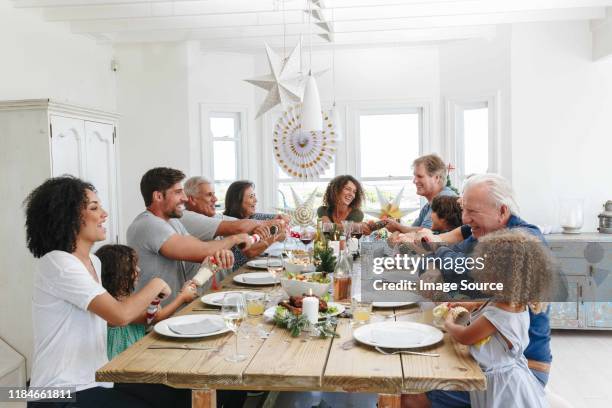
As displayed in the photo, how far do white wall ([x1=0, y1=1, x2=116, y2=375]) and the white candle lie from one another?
239cm

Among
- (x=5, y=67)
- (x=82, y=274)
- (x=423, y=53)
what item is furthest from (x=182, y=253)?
(x=423, y=53)

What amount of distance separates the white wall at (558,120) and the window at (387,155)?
1.29 metres

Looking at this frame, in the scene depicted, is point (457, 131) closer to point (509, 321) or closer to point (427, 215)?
point (427, 215)

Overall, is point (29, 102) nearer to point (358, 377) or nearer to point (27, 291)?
point (27, 291)

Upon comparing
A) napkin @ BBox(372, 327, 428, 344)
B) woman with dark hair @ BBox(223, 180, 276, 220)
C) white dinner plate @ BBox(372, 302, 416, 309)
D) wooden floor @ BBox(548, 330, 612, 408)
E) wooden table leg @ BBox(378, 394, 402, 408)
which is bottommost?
wooden floor @ BBox(548, 330, 612, 408)

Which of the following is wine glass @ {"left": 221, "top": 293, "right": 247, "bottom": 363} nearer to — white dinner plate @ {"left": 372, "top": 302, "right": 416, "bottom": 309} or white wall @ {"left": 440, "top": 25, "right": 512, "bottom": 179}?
white dinner plate @ {"left": 372, "top": 302, "right": 416, "bottom": 309}

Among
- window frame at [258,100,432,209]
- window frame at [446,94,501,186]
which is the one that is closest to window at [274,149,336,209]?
window frame at [258,100,432,209]

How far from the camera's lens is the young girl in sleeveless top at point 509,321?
71.4 inches

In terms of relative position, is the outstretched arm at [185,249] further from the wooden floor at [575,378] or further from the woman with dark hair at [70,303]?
the wooden floor at [575,378]

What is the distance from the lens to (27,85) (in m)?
4.50

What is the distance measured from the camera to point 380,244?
12.9ft

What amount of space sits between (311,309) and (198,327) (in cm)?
42

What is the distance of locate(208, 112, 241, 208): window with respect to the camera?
627cm

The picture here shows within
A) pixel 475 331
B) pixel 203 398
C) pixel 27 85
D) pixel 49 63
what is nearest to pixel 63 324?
pixel 203 398
